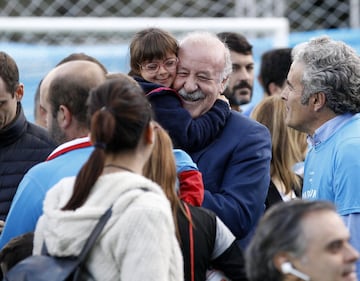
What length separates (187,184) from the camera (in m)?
3.68

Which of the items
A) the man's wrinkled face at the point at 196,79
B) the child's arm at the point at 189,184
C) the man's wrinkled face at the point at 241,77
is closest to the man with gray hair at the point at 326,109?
the man's wrinkled face at the point at 196,79

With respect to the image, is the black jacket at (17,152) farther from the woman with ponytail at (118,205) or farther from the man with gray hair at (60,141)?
the woman with ponytail at (118,205)

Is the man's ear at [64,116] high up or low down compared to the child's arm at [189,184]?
up

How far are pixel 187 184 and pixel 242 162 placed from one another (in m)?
0.59

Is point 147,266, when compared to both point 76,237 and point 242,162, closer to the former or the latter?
point 76,237

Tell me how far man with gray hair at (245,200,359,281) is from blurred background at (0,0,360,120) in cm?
563

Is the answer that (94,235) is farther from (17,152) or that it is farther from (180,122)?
(17,152)

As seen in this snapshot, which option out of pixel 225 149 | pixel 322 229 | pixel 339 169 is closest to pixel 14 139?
pixel 225 149

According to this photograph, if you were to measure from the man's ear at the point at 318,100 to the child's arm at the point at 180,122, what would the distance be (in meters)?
0.46

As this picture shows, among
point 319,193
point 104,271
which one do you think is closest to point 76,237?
point 104,271

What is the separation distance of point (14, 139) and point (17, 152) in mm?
73

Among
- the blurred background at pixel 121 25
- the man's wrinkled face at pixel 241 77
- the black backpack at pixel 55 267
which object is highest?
the black backpack at pixel 55 267

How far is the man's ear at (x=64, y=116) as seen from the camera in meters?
3.45

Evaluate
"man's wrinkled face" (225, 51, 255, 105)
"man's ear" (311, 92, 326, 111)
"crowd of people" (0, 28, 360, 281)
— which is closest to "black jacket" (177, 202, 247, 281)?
"crowd of people" (0, 28, 360, 281)
